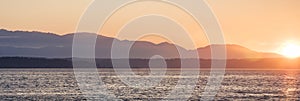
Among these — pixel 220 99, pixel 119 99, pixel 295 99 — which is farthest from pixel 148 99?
pixel 295 99

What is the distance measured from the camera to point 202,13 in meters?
33.8

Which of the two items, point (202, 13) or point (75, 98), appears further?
point (75, 98)

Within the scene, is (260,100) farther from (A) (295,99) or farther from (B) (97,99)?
(B) (97,99)

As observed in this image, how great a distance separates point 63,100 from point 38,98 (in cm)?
474

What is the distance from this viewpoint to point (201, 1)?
34094mm

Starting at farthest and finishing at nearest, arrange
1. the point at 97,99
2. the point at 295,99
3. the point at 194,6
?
1. the point at 295,99
2. the point at 97,99
3. the point at 194,6

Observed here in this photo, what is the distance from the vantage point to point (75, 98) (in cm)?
7000

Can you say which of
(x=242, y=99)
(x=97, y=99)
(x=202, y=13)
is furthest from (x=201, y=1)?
(x=242, y=99)

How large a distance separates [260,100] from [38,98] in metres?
24.6

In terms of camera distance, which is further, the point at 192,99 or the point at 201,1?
the point at 192,99

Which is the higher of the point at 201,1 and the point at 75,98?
the point at 201,1

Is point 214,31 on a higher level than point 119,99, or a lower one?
higher

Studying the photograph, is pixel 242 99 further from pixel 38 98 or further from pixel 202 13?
pixel 202 13

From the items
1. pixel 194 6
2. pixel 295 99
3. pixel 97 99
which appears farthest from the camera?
pixel 295 99
